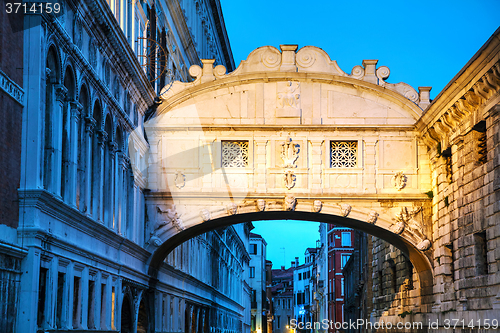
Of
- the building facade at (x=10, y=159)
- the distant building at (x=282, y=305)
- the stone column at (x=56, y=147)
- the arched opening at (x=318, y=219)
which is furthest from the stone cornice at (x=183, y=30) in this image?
the distant building at (x=282, y=305)

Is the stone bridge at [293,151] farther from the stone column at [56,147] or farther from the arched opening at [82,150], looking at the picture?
the stone column at [56,147]

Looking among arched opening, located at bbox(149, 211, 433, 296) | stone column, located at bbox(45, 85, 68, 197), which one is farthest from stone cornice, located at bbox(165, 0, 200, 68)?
stone column, located at bbox(45, 85, 68, 197)

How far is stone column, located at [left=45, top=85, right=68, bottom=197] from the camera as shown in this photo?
44.2ft

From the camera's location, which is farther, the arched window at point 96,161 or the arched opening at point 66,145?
the arched window at point 96,161

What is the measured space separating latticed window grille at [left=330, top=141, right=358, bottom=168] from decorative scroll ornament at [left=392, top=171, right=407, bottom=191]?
129 cm

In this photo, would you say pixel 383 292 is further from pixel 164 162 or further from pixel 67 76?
pixel 67 76

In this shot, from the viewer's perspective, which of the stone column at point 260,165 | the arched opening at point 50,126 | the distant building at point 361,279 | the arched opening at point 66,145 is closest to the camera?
the arched opening at point 50,126

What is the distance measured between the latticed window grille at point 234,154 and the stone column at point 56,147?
8799mm

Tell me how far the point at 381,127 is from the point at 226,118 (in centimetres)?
473

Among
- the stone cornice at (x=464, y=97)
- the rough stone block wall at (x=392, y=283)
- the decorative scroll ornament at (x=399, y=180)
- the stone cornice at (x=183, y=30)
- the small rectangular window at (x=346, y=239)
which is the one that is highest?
the stone cornice at (x=183, y=30)

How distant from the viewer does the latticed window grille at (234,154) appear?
73.7 feet

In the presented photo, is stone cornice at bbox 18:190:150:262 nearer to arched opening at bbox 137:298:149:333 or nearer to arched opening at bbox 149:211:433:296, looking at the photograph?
arched opening at bbox 149:211:433:296

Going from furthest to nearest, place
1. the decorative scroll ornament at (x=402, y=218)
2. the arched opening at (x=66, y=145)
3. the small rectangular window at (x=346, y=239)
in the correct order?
1. the small rectangular window at (x=346, y=239)
2. the decorative scroll ornament at (x=402, y=218)
3. the arched opening at (x=66, y=145)

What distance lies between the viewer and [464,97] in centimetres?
1809
